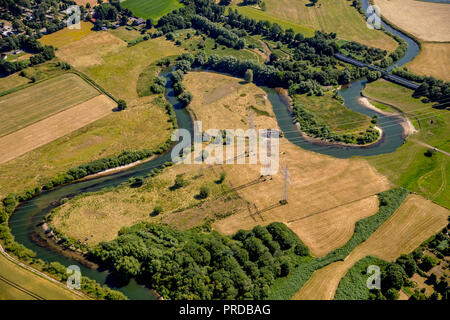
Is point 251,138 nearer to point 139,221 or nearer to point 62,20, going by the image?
point 139,221

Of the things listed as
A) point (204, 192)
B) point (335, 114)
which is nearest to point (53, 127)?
point (204, 192)

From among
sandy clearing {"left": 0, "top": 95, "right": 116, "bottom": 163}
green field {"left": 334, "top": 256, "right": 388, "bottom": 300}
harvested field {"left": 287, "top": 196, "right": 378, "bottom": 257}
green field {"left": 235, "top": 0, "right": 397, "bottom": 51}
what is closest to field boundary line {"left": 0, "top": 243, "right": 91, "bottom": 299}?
sandy clearing {"left": 0, "top": 95, "right": 116, "bottom": 163}

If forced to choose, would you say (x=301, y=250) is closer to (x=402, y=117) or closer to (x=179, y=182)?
(x=179, y=182)

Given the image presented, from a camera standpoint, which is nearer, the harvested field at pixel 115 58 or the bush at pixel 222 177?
the bush at pixel 222 177

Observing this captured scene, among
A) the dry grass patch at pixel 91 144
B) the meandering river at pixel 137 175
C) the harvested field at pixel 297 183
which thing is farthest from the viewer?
the dry grass patch at pixel 91 144

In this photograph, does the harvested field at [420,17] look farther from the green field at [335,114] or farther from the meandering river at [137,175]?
the green field at [335,114]

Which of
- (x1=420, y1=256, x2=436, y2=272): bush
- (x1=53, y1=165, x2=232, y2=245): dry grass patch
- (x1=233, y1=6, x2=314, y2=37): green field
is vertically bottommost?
(x1=53, y1=165, x2=232, y2=245): dry grass patch

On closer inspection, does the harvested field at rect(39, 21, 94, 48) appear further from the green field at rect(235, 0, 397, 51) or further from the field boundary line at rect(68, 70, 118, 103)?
the green field at rect(235, 0, 397, 51)

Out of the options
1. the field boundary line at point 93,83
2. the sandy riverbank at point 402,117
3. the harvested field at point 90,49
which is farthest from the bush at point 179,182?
the sandy riverbank at point 402,117
